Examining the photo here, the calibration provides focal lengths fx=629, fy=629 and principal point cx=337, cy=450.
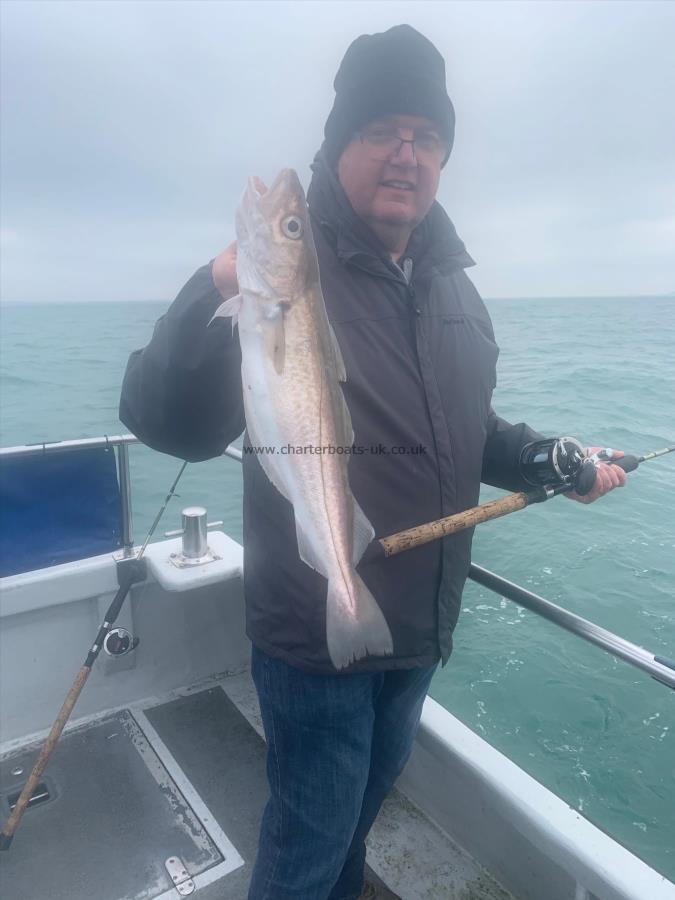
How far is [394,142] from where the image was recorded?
6.61 feet

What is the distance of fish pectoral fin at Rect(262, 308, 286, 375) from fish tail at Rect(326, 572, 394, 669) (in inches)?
23.8

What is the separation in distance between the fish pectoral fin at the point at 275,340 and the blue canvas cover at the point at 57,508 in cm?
199

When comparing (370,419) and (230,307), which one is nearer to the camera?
(230,307)

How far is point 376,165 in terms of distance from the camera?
1983 millimetres

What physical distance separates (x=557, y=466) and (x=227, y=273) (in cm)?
149

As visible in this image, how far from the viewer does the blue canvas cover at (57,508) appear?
10.2 feet

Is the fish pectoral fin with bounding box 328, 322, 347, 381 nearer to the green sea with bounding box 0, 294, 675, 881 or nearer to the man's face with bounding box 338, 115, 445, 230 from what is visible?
the man's face with bounding box 338, 115, 445, 230

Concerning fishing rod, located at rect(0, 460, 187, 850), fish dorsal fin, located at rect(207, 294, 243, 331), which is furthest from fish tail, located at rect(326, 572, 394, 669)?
fishing rod, located at rect(0, 460, 187, 850)

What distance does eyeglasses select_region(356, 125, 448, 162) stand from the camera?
6.57 feet

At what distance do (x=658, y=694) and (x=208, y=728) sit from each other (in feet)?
16.7

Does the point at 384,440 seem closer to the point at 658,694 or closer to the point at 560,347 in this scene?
the point at 658,694

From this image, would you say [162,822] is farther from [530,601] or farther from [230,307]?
[230,307]

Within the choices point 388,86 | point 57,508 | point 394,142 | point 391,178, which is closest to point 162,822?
point 57,508

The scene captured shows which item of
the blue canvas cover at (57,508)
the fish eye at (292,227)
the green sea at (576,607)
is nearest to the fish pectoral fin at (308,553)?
the fish eye at (292,227)
